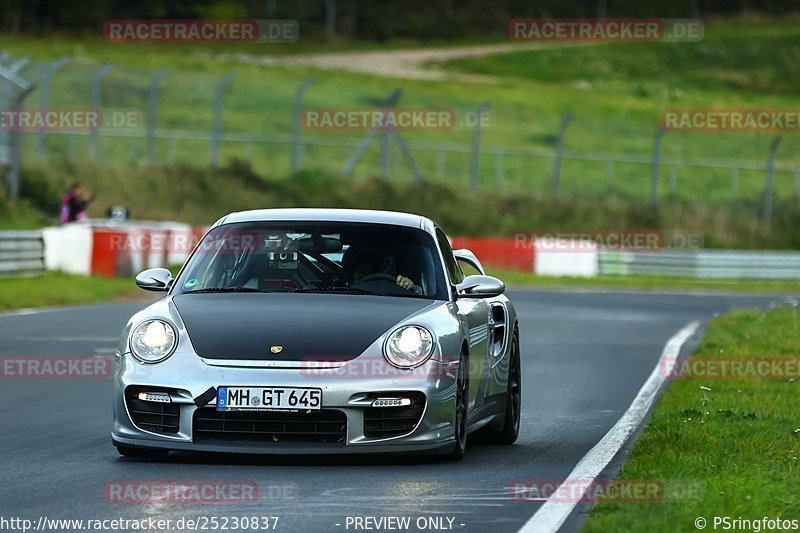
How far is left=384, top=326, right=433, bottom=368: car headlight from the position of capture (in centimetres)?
899

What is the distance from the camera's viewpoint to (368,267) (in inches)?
392

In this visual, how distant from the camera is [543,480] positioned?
8.67 meters

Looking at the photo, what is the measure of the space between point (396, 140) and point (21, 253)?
1559 centimetres

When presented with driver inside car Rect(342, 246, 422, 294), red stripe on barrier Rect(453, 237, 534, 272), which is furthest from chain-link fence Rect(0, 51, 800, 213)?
driver inside car Rect(342, 246, 422, 294)

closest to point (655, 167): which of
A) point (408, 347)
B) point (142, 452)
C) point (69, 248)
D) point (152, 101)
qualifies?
point (152, 101)

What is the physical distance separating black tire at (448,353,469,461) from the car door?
138 millimetres

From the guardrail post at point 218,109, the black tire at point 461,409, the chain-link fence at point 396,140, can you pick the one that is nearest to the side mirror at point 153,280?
the black tire at point 461,409

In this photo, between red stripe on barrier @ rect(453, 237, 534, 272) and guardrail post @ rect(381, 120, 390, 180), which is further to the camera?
guardrail post @ rect(381, 120, 390, 180)

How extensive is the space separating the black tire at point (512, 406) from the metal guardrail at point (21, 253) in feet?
52.4

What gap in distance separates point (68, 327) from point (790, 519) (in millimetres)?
13531

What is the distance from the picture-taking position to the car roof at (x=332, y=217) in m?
10.2
